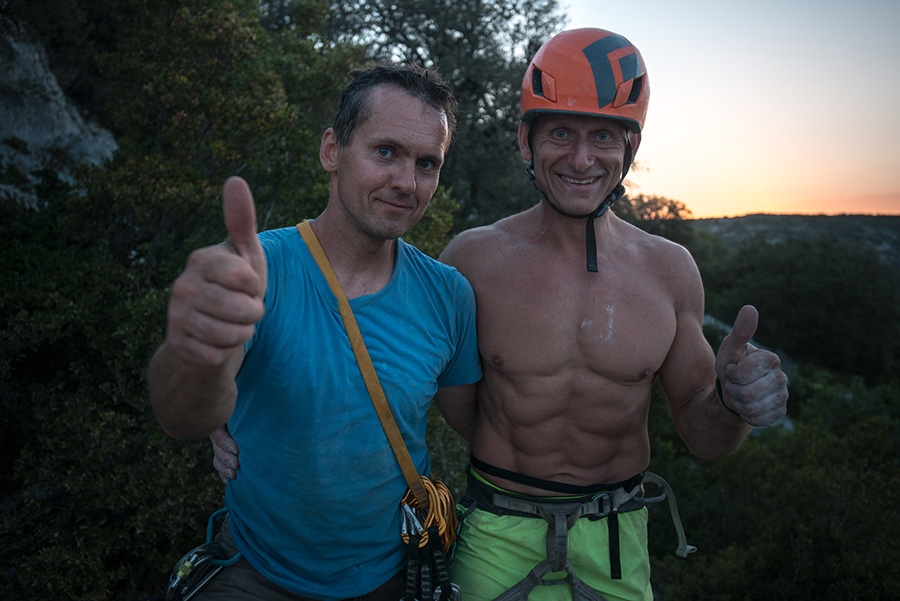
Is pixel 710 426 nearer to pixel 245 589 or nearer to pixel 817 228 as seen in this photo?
pixel 245 589

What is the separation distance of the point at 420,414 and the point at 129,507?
12.0 feet

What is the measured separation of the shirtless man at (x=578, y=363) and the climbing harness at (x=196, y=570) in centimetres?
118

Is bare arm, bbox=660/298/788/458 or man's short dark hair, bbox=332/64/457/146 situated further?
man's short dark hair, bbox=332/64/457/146

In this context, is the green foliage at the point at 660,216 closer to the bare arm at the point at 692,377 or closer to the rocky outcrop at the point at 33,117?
the rocky outcrop at the point at 33,117

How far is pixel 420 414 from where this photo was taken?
8.46ft

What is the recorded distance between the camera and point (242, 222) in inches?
62.9

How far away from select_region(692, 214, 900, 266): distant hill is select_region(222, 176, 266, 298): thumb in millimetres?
48208

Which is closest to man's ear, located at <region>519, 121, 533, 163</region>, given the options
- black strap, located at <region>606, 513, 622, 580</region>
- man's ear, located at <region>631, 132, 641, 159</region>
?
man's ear, located at <region>631, 132, 641, 159</region>

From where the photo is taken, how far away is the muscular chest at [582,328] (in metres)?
3.18

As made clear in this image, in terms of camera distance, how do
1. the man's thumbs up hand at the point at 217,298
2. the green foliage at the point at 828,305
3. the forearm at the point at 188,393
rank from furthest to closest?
1. the green foliage at the point at 828,305
2. the forearm at the point at 188,393
3. the man's thumbs up hand at the point at 217,298

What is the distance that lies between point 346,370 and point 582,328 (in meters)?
1.35

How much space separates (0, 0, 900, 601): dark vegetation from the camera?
5.07 m

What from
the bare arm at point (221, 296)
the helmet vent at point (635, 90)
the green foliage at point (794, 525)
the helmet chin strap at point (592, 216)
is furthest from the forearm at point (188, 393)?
the green foliage at point (794, 525)

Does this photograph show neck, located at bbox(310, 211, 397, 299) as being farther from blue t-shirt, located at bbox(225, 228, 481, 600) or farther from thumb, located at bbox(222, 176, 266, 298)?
thumb, located at bbox(222, 176, 266, 298)
